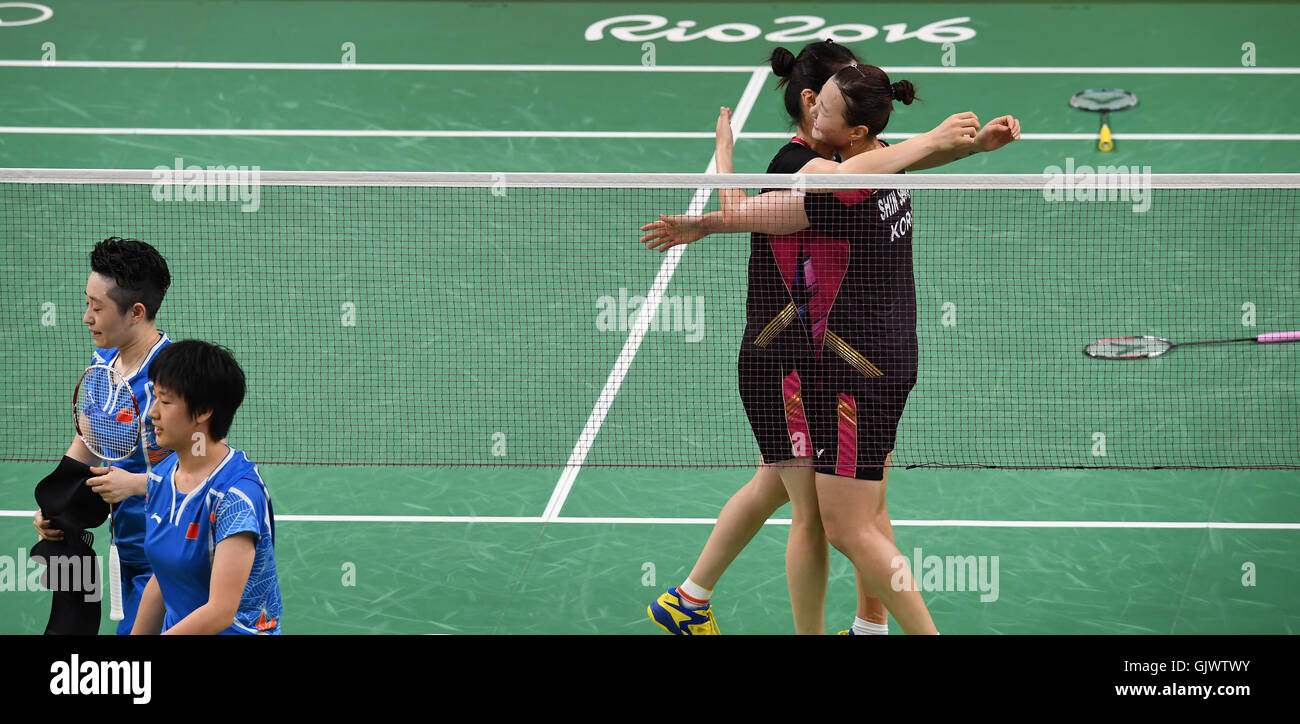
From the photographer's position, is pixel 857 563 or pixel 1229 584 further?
pixel 1229 584

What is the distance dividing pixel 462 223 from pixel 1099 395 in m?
4.89

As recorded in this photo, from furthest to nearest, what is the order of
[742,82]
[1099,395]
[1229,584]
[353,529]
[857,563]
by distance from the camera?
[742,82], [1099,395], [353,529], [1229,584], [857,563]

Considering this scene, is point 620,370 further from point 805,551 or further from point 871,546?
point 871,546

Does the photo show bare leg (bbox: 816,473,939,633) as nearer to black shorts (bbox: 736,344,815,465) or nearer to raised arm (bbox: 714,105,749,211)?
black shorts (bbox: 736,344,815,465)

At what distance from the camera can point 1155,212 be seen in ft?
36.7

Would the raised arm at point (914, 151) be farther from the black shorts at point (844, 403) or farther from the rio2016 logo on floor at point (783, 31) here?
the rio2016 logo on floor at point (783, 31)

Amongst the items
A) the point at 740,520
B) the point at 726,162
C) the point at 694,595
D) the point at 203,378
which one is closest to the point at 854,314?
the point at 726,162

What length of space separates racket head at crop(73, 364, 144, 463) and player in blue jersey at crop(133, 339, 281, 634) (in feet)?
1.80

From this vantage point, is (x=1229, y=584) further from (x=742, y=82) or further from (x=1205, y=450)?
(x=742, y=82)

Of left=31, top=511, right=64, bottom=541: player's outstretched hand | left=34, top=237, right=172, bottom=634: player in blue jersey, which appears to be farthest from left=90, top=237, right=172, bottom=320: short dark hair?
left=31, top=511, right=64, bottom=541: player's outstretched hand

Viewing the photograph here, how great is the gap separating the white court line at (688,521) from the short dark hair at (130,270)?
277 centimetres

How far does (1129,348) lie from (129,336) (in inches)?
248
